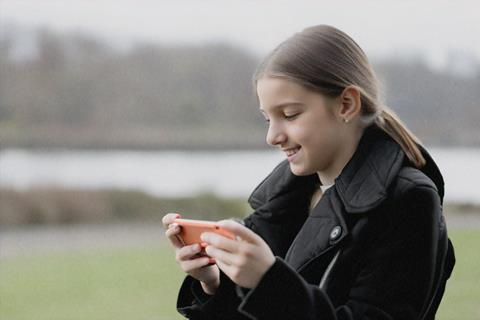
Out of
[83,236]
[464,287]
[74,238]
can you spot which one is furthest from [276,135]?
[83,236]

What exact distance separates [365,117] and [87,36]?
38.1ft

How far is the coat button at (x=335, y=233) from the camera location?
1.34 m

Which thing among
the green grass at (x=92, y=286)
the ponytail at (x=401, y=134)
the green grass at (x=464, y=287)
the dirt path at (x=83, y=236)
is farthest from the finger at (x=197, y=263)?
the dirt path at (x=83, y=236)

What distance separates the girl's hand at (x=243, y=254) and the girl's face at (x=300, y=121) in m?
0.21

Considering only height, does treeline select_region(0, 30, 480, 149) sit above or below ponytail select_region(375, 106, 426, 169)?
above

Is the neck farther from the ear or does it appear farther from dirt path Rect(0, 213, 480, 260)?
dirt path Rect(0, 213, 480, 260)

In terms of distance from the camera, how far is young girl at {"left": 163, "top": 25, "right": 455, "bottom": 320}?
49.0 inches

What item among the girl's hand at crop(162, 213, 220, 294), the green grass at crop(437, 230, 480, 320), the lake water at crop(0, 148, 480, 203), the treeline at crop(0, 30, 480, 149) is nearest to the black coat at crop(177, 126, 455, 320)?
the girl's hand at crop(162, 213, 220, 294)

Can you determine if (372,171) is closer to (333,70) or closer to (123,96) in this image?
(333,70)

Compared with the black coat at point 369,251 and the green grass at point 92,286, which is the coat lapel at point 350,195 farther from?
the green grass at point 92,286

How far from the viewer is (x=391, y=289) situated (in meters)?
1.28

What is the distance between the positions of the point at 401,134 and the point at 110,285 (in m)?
5.33

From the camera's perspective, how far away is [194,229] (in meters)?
1.38

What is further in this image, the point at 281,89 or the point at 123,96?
the point at 123,96
